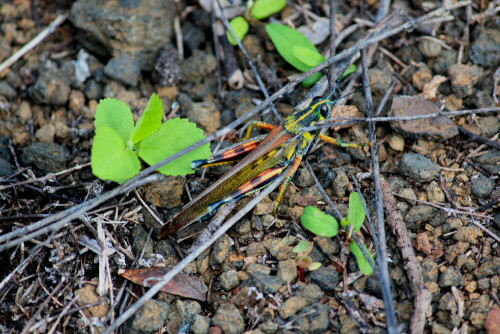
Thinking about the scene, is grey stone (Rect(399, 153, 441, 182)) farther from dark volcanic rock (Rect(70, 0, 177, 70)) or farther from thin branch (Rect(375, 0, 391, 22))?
dark volcanic rock (Rect(70, 0, 177, 70))

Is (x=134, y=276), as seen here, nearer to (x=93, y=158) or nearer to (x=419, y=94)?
(x=93, y=158)

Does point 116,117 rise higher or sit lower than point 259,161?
higher

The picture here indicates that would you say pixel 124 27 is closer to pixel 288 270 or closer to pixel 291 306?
pixel 288 270

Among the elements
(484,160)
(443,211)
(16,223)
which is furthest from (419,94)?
(16,223)

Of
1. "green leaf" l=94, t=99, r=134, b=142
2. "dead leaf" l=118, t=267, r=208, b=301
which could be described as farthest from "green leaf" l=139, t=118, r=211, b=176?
"dead leaf" l=118, t=267, r=208, b=301

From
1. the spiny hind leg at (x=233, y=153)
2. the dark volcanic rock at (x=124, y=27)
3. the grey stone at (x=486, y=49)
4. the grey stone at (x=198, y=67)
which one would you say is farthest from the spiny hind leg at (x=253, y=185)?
the grey stone at (x=486, y=49)

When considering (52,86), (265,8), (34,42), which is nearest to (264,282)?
(265,8)
